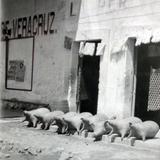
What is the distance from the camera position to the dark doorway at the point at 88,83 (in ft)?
40.3

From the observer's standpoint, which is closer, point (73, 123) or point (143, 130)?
point (143, 130)

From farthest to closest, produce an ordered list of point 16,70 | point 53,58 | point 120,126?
1. point 16,70
2. point 53,58
3. point 120,126

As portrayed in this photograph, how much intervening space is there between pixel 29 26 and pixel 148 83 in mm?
5563

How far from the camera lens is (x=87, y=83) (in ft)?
40.5

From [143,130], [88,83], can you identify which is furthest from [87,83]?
[143,130]

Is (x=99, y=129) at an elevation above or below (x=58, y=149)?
above

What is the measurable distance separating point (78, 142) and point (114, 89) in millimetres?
2070

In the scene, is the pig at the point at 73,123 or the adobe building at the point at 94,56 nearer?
the pig at the point at 73,123

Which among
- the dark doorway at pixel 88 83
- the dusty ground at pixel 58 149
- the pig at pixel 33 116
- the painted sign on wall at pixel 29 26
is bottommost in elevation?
the dusty ground at pixel 58 149

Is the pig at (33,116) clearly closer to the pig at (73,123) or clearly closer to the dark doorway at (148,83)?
the pig at (73,123)

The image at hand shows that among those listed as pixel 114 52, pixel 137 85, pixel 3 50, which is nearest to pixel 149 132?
pixel 137 85

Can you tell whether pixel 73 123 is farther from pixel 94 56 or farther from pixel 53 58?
pixel 53 58

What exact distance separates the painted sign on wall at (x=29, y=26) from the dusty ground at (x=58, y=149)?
4.27m

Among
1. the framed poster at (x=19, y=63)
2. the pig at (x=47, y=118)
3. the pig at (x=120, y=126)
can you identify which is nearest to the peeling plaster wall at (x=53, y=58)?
the framed poster at (x=19, y=63)
